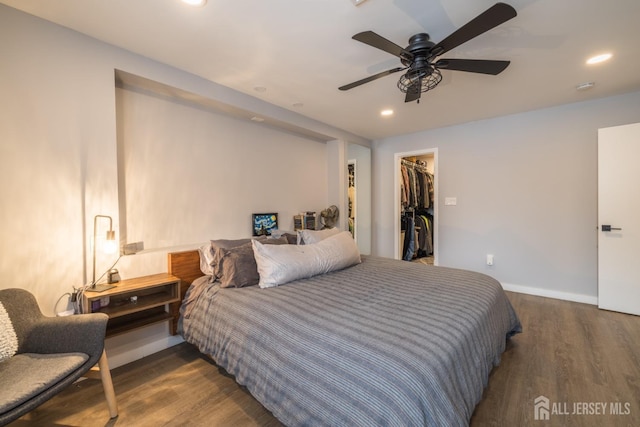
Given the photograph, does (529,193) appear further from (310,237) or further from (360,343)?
(360,343)

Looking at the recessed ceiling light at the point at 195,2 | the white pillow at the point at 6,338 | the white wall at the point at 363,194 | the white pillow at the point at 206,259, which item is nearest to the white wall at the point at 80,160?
the white pillow at the point at 206,259

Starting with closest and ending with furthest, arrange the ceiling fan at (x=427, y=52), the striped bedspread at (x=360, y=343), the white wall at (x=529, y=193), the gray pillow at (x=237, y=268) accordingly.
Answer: the striped bedspread at (x=360, y=343) < the ceiling fan at (x=427, y=52) < the gray pillow at (x=237, y=268) < the white wall at (x=529, y=193)

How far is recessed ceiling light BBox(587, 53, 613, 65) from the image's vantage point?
222cm

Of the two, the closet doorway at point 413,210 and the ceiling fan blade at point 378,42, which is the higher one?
the ceiling fan blade at point 378,42

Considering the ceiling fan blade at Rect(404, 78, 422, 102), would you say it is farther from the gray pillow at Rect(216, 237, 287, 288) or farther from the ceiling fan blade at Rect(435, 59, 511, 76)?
the gray pillow at Rect(216, 237, 287, 288)

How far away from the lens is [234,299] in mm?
1935

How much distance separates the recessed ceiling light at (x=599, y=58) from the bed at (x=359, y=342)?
2076 mm

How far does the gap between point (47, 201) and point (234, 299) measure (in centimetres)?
142

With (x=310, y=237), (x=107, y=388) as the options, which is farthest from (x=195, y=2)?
(x=107, y=388)

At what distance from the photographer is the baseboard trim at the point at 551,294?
3271mm

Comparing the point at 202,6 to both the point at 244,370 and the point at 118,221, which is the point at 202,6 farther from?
the point at 244,370

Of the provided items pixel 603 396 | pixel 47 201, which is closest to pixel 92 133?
pixel 47 201

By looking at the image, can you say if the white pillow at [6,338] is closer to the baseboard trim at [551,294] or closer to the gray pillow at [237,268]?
the gray pillow at [237,268]

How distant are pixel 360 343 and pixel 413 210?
15.7ft
